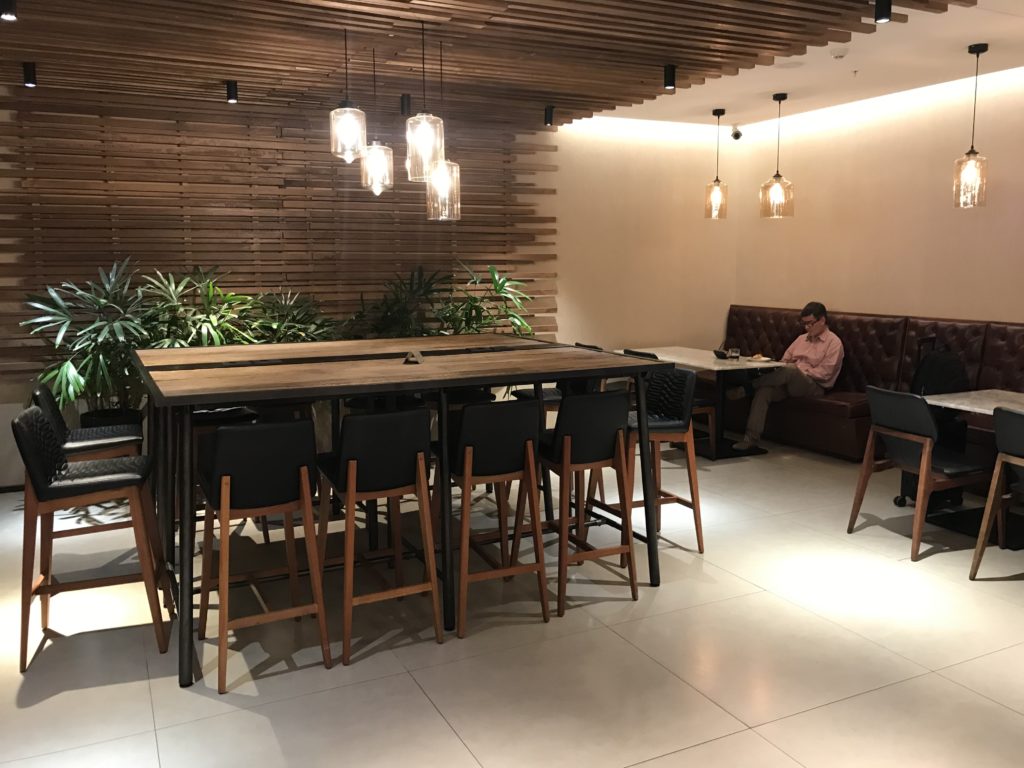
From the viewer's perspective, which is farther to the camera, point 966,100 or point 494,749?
point 966,100

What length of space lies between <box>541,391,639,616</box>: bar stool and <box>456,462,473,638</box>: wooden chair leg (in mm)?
436

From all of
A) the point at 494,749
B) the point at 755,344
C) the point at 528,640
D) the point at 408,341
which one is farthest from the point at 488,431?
the point at 755,344

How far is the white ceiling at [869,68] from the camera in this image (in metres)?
4.74

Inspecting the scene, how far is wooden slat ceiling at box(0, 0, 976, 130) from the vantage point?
3.96 m

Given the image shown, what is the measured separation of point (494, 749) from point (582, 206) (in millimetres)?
6081

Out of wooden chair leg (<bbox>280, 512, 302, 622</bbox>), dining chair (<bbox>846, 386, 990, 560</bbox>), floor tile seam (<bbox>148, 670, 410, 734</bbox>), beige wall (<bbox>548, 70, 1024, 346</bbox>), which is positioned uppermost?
beige wall (<bbox>548, 70, 1024, 346</bbox>)

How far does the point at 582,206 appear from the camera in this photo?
800 cm

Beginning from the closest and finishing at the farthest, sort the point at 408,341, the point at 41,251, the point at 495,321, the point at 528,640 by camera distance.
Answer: the point at 528,640 → the point at 408,341 → the point at 41,251 → the point at 495,321

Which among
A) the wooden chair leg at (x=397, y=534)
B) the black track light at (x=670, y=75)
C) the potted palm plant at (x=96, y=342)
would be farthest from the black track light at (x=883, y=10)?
the potted palm plant at (x=96, y=342)

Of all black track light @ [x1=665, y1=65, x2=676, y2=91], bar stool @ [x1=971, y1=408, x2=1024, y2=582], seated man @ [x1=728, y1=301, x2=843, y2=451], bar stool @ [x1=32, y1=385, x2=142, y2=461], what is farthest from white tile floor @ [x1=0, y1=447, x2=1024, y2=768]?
black track light @ [x1=665, y1=65, x2=676, y2=91]

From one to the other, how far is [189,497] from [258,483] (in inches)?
9.8

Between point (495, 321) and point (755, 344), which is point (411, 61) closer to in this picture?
point (495, 321)

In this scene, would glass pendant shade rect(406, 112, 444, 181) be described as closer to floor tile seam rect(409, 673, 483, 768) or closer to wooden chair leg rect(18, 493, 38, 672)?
wooden chair leg rect(18, 493, 38, 672)

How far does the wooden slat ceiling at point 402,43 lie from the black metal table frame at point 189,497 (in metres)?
1.79
